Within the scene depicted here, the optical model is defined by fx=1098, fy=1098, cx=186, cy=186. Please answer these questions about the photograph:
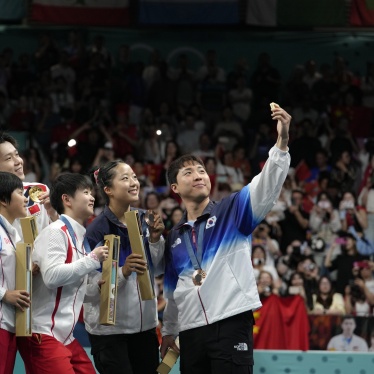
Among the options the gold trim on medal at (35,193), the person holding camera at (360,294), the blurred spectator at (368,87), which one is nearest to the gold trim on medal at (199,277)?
the gold trim on medal at (35,193)

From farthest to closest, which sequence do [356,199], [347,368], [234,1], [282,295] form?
[234,1] → [356,199] → [282,295] → [347,368]

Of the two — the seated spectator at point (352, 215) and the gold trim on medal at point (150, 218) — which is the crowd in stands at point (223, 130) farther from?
the gold trim on medal at point (150, 218)

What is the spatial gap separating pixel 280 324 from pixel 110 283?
5.25 metres

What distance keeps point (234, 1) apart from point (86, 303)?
10007 millimetres

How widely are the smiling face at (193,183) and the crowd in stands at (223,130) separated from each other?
19.8 ft

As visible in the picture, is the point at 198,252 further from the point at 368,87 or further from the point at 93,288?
the point at 368,87

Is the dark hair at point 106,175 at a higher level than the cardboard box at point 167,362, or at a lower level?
higher

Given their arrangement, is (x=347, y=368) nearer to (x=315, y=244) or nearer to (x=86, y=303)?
(x=86, y=303)

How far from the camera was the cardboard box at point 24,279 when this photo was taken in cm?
662

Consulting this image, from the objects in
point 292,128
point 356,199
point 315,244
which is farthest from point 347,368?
point 292,128

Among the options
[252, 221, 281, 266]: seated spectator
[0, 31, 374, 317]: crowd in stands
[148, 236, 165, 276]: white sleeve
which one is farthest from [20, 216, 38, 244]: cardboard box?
[252, 221, 281, 266]: seated spectator

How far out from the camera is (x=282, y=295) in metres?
12.6

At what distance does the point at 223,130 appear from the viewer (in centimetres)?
1702

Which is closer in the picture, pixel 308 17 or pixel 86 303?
pixel 86 303
